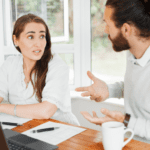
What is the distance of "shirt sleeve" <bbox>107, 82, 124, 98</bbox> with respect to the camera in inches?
53.5

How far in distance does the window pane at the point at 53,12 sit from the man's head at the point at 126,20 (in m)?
1.14

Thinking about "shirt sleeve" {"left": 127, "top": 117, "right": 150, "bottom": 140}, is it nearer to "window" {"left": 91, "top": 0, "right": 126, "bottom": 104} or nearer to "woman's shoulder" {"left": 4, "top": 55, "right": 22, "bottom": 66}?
"woman's shoulder" {"left": 4, "top": 55, "right": 22, "bottom": 66}

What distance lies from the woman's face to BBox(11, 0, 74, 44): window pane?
0.84m

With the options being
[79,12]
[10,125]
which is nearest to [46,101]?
[10,125]

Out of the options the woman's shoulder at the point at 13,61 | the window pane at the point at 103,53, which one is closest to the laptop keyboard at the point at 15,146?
the woman's shoulder at the point at 13,61

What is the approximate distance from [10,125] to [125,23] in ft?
2.89

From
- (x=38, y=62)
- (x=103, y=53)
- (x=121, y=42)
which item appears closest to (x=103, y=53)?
(x=103, y=53)

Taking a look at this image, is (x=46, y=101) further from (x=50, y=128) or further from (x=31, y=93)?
(x=50, y=128)

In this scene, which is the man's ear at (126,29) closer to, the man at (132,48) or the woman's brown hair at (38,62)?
the man at (132,48)

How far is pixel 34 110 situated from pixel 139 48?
0.74m

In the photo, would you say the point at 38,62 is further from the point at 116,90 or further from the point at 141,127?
the point at 141,127

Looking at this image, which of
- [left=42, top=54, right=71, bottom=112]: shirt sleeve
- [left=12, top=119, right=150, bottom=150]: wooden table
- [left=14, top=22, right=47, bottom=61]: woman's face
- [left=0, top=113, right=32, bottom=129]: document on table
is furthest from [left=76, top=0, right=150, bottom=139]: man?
[left=14, top=22, right=47, bottom=61]: woman's face

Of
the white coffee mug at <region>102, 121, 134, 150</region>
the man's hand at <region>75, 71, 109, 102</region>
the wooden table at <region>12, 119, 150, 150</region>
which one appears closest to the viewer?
the white coffee mug at <region>102, 121, 134, 150</region>

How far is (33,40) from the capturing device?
1.56 m
